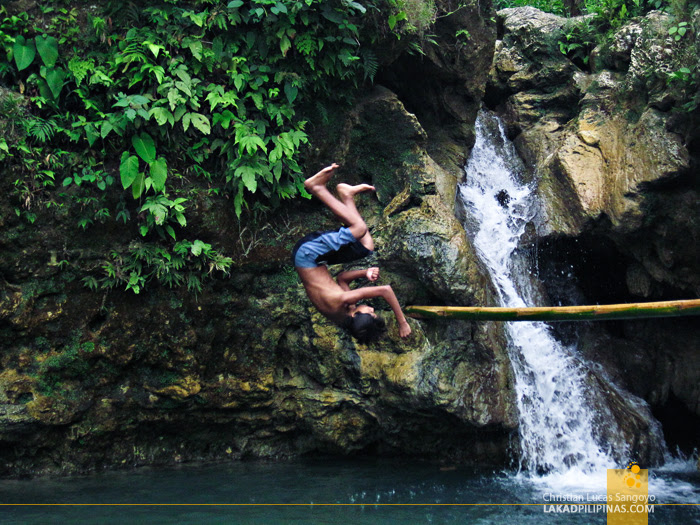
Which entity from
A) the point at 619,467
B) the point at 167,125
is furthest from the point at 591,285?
the point at 167,125

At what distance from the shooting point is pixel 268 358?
7.48 metres

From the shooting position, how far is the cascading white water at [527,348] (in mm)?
7043

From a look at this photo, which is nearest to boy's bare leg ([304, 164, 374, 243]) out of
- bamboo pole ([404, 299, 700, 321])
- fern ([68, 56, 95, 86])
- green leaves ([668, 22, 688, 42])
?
bamboo pole ([404, 299, 700, 321])

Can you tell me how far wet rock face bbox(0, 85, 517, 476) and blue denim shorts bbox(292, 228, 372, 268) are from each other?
2.04 metres

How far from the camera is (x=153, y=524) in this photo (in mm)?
5223

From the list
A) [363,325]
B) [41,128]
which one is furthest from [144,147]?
[363,325]

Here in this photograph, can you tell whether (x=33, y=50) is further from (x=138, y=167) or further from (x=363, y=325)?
(x=363, y=325)

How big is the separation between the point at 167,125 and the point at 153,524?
172 inches

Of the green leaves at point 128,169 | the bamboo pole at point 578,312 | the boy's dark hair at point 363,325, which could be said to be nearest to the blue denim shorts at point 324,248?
the boy's dark hair at point 363,325

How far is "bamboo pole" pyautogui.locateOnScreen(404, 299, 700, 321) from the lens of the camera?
481 cm

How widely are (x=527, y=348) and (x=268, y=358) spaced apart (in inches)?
142

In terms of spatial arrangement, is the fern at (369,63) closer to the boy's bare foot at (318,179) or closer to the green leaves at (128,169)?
the boy's bare foot at (318,179)

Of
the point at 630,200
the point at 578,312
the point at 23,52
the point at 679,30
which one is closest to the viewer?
the point at 578,312

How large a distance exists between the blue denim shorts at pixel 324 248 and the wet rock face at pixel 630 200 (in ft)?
13.9
